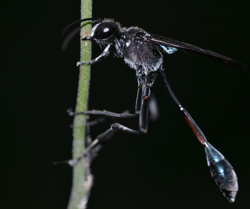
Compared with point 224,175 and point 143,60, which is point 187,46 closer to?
point 143,60

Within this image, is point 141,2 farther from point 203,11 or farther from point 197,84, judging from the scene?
point 197,84

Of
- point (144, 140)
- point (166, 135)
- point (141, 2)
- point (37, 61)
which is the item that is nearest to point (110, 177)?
point (144, 140)

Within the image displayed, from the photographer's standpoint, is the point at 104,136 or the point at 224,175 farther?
the point at 104,136

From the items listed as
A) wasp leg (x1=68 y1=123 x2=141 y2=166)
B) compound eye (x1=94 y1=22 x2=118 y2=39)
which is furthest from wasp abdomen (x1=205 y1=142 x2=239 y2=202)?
compound eye (x1=94 y1=22 x2=118 y2=39)

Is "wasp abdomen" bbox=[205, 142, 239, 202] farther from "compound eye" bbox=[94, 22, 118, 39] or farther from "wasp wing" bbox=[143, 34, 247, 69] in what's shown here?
"compound eye" bbox=[94, 22, 118, 39]

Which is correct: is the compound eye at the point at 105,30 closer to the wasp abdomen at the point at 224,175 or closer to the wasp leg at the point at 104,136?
the wasp leg at the point at 104,136

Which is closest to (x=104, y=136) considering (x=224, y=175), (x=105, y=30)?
(x=105, y=30)

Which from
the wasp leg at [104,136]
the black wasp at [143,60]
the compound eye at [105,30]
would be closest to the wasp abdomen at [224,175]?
the black wasp at [143,60]
